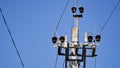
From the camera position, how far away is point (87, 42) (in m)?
20.8

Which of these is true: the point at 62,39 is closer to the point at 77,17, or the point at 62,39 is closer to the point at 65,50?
the point at 65,50

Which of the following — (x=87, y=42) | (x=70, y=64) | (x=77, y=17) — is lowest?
(x=70, y=64)

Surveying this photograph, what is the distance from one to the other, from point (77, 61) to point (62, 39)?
63.8 inches

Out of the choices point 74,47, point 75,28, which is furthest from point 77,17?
point 74,47

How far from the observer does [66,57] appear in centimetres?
2067

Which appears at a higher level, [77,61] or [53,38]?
[53,38]

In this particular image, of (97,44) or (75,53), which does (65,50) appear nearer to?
(75,53)

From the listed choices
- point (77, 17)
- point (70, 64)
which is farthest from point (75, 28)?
point (70, 64)

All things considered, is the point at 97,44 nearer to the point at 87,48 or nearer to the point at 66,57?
the point at 87,48

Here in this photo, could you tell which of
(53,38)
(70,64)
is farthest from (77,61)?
(53,38)

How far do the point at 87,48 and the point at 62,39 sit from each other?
1.61 m

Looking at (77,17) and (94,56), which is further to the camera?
(77,17)

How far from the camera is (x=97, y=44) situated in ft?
67.6

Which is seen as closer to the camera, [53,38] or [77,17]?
[53,38]
